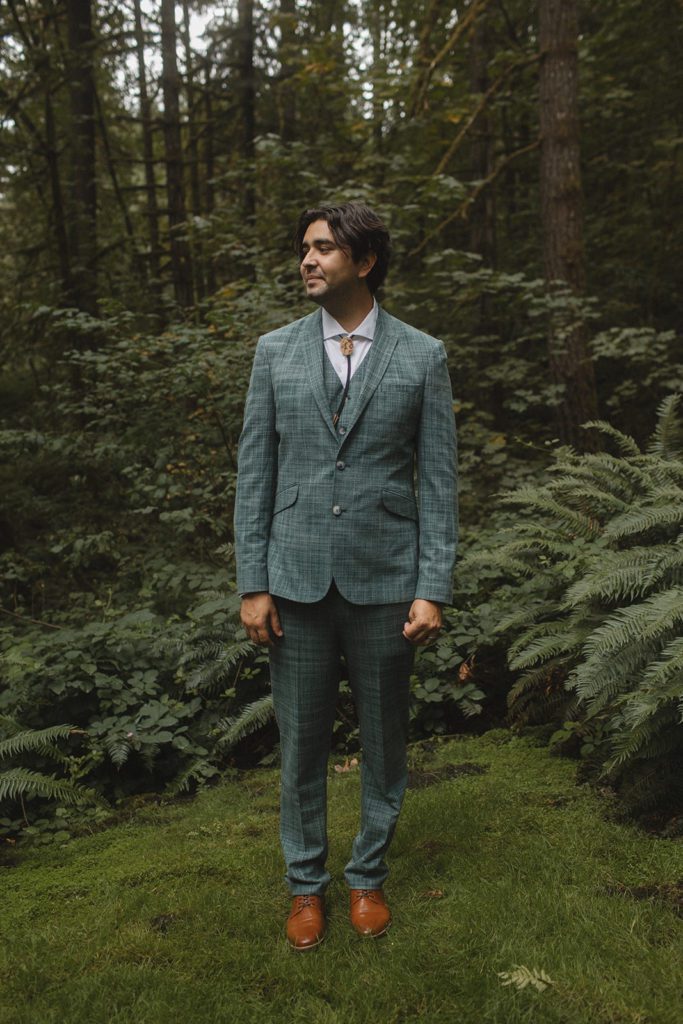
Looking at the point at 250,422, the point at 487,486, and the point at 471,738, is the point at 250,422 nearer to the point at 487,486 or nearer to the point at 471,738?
the point at 471,738

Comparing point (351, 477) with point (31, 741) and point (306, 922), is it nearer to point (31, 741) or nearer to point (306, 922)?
point (306, 922)

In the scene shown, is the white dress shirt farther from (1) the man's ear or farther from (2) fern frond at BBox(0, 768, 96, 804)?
(2) fern frond at BBox(0, 768, 96, 804)

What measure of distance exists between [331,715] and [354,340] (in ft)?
4.13

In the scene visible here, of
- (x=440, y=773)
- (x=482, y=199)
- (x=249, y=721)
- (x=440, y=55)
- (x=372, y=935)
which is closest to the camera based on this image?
(x=372, y=935)

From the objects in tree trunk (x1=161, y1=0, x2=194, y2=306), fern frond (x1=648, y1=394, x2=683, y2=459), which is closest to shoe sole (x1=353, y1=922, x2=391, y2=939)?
fern frond (x1=648, y1=394, x2=683, y2=459)

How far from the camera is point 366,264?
8.46ft

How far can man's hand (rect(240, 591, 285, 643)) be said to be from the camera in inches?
99.7

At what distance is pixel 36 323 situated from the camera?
34.9ft

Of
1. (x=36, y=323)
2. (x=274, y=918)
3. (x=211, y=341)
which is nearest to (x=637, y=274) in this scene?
(x=211, y=341)

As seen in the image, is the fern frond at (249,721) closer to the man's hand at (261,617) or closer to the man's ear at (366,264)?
the man's hand at (261,617)

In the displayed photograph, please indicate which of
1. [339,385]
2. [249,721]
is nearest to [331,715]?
[339,385]

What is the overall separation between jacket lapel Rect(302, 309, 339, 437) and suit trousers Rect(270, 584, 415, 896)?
1.89 feet

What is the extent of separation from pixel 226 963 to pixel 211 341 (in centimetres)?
521

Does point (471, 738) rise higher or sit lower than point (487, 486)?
lower
